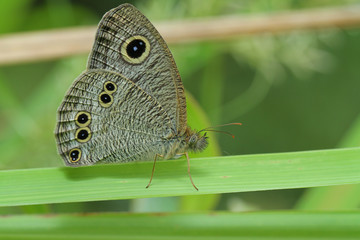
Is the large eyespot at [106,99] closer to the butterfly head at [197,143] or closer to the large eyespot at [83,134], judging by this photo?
the large eyespot at [83,134]

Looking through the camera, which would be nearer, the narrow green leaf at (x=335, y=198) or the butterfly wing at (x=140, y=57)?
the butterfly wing at (x=140, y=57)

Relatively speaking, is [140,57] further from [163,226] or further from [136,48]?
[163,226]

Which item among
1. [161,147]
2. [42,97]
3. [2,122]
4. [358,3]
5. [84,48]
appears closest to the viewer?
[161,147]

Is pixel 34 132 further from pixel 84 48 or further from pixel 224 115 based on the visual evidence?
pixel 224 115

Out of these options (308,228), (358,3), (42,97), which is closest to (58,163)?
(42,97)

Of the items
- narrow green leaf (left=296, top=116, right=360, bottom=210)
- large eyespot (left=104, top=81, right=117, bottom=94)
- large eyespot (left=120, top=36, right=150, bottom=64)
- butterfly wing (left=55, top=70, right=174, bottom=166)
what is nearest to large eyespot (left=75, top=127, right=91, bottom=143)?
butterfly wing (left=55, top=70, right=174, bottom=166)

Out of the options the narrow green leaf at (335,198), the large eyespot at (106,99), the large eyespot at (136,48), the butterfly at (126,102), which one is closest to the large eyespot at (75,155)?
the butterfly at (126,102)
